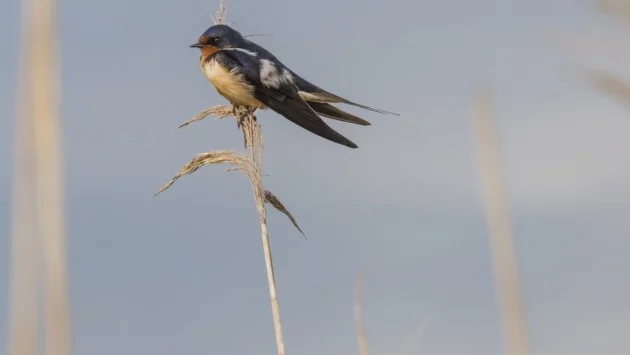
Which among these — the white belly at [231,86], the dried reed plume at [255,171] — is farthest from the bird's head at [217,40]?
the dried reed plume at [255,171]

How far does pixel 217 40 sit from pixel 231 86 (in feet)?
2.19

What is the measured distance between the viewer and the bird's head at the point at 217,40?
6.58 m

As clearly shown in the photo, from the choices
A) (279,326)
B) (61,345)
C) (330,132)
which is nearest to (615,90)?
(61,345)

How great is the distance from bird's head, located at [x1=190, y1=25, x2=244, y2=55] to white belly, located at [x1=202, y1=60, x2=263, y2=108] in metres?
0.22

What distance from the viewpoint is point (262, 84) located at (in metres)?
6.41

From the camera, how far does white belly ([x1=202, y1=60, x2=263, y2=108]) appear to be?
6070 mm

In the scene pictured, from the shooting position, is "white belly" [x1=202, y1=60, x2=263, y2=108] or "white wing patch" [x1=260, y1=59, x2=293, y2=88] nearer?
"white belly" [x1=202, y1=60, x2=263, y2=108]

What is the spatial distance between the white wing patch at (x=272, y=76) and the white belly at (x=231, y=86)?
10.5 inches

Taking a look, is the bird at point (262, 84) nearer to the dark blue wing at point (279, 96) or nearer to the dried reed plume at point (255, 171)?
the dark blue wing at point (279, 96)

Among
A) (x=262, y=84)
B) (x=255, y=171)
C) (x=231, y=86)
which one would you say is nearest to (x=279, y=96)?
(x=262, y=84)

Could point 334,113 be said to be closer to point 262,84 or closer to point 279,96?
point 279,96

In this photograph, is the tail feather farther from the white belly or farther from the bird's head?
the bird's head

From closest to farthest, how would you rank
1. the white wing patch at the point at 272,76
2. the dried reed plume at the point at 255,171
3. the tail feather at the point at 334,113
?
the dried reed plume at the point at 255,171
the tail feather at the point at 334,113
the white wing patch at the point at 272,76

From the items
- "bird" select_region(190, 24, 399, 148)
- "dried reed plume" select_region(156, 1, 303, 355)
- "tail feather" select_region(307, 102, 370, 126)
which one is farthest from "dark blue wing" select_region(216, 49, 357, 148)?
"dried reed plume" select_region(156, 1, 303, 355)
